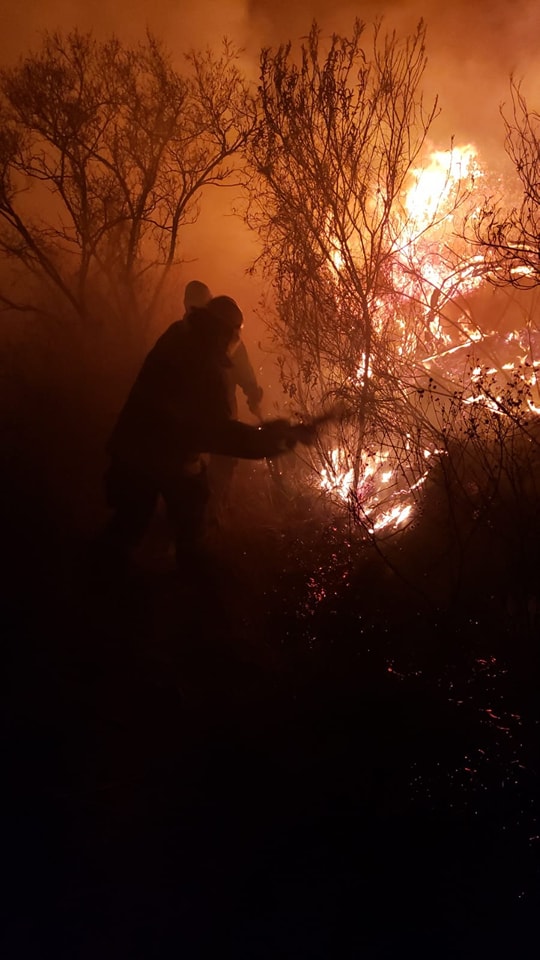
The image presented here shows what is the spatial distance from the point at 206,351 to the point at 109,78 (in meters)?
9.61

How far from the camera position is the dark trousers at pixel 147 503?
4582mm

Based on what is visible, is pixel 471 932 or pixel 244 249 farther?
pixel 244 249

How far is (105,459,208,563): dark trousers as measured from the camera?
4.58m

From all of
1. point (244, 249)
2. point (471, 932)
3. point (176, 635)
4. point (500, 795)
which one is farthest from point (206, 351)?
point (244, 249)

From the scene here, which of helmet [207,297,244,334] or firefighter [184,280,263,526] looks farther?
firefighter [184,280,263,526]

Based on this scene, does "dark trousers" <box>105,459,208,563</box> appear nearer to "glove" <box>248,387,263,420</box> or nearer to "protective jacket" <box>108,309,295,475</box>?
"protective jacket" <box>108,309,295,475</box>

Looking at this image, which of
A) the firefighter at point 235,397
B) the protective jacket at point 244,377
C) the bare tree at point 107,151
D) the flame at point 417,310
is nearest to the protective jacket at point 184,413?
the flame at point 417,310

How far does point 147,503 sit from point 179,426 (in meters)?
0.66

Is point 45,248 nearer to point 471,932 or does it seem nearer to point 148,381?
point 148,381

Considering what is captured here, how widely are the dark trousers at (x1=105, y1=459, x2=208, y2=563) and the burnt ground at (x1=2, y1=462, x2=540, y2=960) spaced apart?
32 centimetres

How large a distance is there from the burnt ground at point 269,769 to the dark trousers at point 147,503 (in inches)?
12.5

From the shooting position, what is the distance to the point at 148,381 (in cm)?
440

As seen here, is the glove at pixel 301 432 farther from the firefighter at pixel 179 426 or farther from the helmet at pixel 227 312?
the helmet at pixel 227 312

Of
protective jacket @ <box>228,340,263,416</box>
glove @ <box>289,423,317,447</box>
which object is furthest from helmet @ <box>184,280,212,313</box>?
glove @ <box>289,423,317,447</box>
